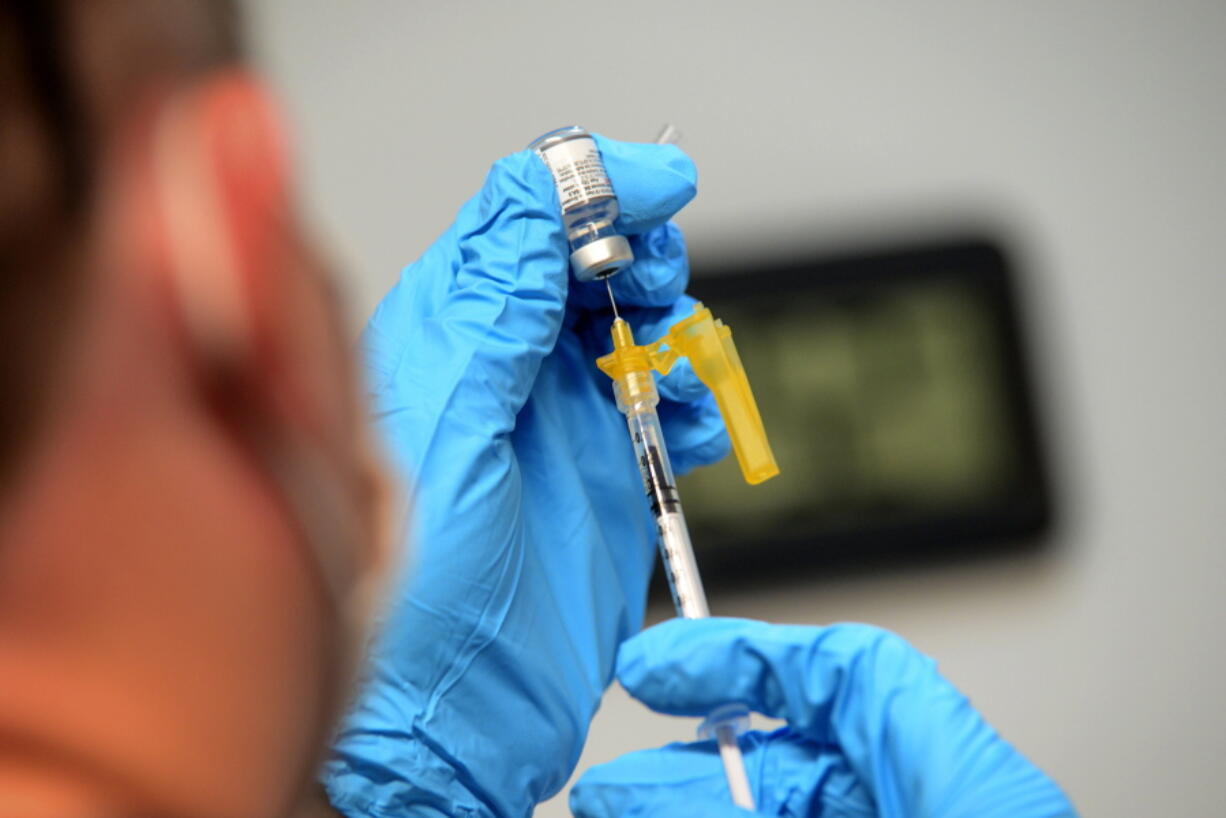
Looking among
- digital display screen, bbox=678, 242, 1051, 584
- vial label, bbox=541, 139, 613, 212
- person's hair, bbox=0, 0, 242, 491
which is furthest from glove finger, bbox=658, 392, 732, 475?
person's hair, bbox=0, 0, 242, 491

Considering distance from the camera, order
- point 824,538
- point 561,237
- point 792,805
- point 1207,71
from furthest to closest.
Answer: point 1207,71
point 824,538
point 561,237
point 792,805

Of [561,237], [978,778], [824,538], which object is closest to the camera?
[978,778]

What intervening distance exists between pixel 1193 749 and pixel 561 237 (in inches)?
58.3

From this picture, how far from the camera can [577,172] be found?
1011mm

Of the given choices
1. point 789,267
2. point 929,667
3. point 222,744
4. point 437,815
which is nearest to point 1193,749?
point 789,267

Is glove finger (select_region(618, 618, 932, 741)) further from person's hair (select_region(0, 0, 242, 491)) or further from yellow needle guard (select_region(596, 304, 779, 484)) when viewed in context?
person's hair (select_region(0, 0, 242, 491))

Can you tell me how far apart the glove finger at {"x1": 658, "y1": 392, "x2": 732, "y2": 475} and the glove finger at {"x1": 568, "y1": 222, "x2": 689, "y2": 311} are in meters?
0.13

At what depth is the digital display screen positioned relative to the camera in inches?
68.4

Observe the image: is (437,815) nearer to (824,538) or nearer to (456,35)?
(824,538)

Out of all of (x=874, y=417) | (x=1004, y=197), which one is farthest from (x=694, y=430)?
(x=1004, y=197)

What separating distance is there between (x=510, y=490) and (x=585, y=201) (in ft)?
0.91

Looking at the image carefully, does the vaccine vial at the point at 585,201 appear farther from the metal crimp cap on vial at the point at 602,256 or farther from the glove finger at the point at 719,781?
the glove finger at the point at 719,781

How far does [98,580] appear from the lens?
0.31m

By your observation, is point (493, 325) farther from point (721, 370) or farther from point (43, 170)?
point (43, 170)
